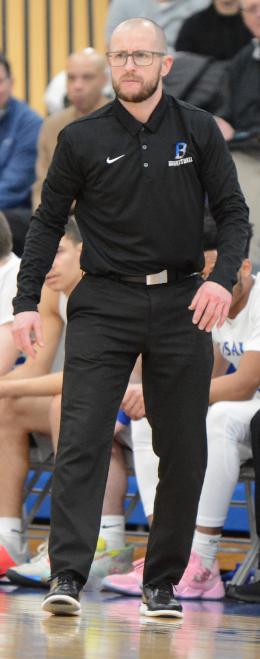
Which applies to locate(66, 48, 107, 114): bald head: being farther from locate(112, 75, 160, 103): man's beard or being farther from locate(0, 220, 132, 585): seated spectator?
locate(112, 75, 160, 103): man's beard

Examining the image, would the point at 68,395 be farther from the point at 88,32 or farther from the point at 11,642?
the point at 88,32

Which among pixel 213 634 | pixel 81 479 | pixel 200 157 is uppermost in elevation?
pixel 200 157

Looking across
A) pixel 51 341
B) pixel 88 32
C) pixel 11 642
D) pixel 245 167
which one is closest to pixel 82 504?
pixel 11 642

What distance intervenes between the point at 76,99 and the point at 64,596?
4381 millimetres

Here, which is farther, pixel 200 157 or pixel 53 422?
pixel 53 422

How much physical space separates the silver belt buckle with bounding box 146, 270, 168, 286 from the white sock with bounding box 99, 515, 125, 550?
1.85 meters

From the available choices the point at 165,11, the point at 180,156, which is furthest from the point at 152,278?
the point at 165,11

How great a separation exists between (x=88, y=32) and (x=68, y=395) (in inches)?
258

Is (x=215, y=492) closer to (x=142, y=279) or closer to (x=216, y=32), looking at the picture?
(x=142, y=279)

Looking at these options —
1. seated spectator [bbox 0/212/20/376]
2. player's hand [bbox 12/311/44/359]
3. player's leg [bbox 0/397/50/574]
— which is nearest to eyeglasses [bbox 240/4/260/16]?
seated spectator [bbox 0/212/20/376]

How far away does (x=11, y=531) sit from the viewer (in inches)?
231

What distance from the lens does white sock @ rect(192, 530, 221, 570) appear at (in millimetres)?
5395

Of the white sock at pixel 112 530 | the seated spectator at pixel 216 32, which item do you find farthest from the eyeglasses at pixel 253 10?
the white sock at pixel 112 530

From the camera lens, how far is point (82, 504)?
3.97 meters
